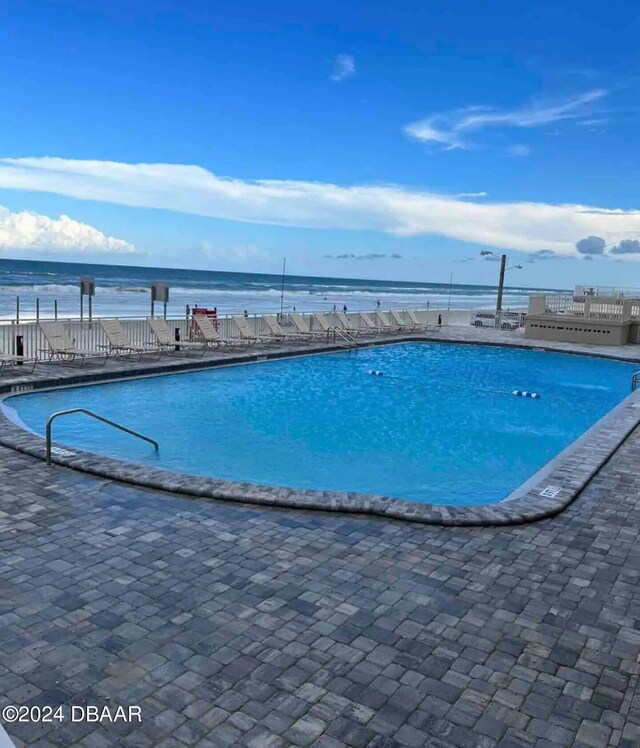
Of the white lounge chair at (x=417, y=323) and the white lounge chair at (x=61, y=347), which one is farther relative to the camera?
the white lounge chair at (x=417, y=323)

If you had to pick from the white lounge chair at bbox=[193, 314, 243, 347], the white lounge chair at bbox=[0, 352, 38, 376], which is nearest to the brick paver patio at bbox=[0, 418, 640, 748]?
the white lounge chair at bbox=[0, 352, 38, 376]

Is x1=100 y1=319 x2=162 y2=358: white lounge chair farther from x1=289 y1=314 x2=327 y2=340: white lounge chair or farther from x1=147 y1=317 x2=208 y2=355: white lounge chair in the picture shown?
x1=289 y1=314 x2=327 y2=340: white lounge chair

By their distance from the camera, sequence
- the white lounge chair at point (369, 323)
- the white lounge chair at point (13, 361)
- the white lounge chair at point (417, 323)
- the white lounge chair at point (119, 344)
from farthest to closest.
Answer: the white lounge chair at point (417, 323) → the white lounge chair at point (369, 323) → the white lounge chair at point (119, 344) → the white lounge chair at point (13, 361)

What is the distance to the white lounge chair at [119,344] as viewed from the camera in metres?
11.9

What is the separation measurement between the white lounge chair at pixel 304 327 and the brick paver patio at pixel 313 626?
1216 cm

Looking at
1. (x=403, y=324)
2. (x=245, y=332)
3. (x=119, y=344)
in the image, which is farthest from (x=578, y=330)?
(x=119, y=344)

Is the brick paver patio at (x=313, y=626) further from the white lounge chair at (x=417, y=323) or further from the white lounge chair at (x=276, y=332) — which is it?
the white lounge chair at (x=417, y=323)

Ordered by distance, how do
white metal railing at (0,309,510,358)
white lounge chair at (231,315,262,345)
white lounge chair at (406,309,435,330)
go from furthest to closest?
white lounge chair at (406,309,435,330), white lounge chair at (231,315,262,345), white metal railing at (0,309,510,358)

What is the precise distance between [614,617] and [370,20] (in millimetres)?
16621

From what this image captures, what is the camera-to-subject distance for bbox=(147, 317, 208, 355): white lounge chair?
12.9 m

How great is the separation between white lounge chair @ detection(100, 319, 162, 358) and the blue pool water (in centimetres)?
129

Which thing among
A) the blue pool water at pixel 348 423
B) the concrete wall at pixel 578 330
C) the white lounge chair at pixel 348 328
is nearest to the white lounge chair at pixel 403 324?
the white lounge chair at pixel 348 328

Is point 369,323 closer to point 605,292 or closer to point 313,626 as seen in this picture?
point 605,292

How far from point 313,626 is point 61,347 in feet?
29.4
